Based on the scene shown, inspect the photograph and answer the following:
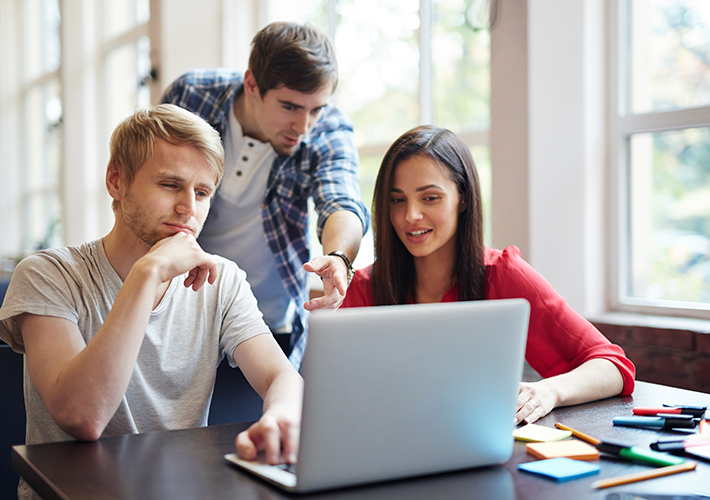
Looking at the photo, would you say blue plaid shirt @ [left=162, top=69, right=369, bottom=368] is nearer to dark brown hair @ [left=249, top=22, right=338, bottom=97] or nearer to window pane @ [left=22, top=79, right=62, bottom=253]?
dark brown hair @ [left=249, top=22, right=338, bottom=97]

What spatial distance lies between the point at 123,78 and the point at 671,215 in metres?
4.81

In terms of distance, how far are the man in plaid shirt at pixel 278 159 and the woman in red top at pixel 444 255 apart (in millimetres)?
139

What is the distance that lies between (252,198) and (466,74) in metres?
1.38

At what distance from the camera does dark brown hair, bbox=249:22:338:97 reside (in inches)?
71.7

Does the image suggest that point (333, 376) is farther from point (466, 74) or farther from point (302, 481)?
point (466, 74)

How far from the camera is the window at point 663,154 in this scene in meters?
2.33

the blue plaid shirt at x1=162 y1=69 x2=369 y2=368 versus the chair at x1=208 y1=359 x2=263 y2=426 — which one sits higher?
the blue plaid shirt at x1=162 y1=69 x2=369 y2=368

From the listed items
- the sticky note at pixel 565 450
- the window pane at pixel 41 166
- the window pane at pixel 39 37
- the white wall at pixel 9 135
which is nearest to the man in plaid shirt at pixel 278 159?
the sticky note at pixel 565 450

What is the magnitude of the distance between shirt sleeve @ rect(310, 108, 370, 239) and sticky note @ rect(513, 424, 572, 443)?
90cm

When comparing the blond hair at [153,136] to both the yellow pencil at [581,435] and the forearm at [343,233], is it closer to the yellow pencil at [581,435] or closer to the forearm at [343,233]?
the forearm at [343,233]

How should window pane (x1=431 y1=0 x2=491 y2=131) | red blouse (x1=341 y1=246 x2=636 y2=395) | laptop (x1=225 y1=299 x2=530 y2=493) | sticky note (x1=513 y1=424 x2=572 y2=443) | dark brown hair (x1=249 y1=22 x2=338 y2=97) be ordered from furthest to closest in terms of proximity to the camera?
window pane (x1=431 y1=0 x2=491 y2=131), dark brown hair (x1=249 y1=22 x2=338 y2=97), red blouse (x1=341 y1=246 x2=636 y2=395), sticky note (x1=513 y1=424 x2=572 y2=443), laptop (x1=225 y1=299 x2=530 y2=493)

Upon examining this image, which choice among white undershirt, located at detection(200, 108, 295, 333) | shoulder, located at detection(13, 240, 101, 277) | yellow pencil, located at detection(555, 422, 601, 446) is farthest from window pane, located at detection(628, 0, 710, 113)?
shoulder, located at detection(13, 240, 101, 277)

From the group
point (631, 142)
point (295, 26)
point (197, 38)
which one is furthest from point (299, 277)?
point (197, 38)

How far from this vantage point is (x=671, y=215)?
8.04ft
